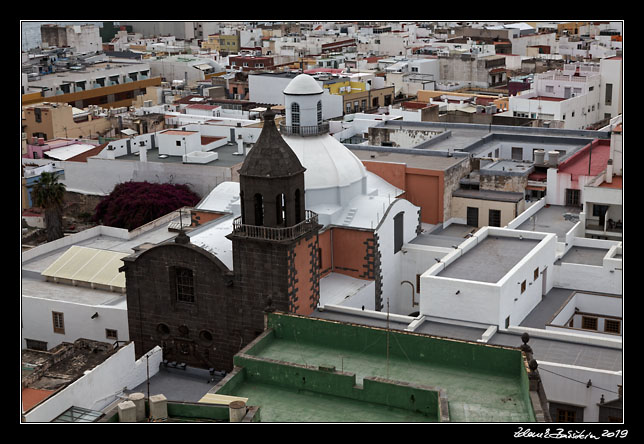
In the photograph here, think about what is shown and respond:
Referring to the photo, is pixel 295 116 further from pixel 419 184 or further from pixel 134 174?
pixel 134 174

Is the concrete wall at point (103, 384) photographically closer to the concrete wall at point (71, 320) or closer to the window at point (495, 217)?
the concrete wall at point (71, 320)

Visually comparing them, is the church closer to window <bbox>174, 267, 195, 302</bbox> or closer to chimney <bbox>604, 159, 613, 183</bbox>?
window <bbox>174, 267, 195, 302</bbox>

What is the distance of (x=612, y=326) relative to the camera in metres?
37.4

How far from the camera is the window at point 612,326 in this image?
37.3m

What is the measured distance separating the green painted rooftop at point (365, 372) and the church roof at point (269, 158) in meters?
5.08

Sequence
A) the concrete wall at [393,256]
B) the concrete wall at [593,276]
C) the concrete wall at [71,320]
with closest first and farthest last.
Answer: the concrete wall at [593,276], the concrete wall at [71,320], the concrete wall at [393,256]

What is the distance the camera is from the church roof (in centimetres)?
3195

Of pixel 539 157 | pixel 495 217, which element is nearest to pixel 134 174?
pixel 495 217

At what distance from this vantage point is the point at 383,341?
30328 mm

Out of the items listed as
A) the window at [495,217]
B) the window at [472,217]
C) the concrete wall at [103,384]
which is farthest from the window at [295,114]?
the concrete wall at [103,384]

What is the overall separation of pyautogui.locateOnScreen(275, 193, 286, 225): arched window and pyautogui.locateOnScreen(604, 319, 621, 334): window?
47.3ft

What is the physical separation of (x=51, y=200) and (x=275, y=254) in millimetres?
26831

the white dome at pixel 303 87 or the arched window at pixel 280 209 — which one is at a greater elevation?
the white dome at pixel 303 87

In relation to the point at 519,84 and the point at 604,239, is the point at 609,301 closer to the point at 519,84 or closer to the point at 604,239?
the point at 604,239
